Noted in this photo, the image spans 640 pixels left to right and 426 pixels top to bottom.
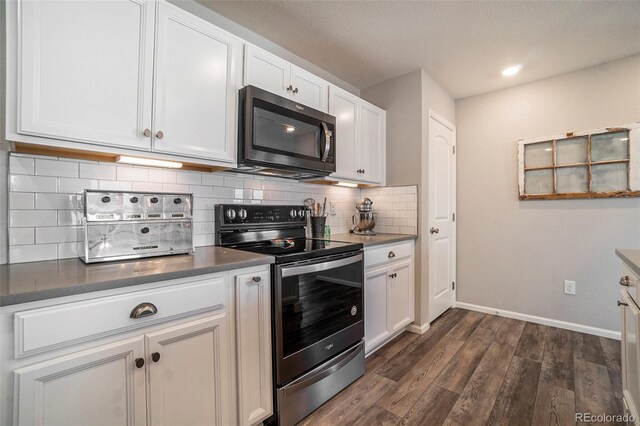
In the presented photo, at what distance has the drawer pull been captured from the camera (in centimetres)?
100

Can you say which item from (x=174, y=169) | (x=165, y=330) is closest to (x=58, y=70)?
(x=174, y=169)

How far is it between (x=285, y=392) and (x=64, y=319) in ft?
3.33

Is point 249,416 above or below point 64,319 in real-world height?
below

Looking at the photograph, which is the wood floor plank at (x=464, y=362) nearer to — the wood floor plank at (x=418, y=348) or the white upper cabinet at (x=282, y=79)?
the wood floor plank at (x=418, y=348)

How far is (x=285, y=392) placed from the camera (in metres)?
1.43

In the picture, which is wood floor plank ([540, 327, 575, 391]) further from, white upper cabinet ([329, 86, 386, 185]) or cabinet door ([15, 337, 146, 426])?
cabinet door ([15, 337, 146, 426])

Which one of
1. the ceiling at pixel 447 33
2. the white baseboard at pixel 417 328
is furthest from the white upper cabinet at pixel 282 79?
the white baseboard at pixel 417 328

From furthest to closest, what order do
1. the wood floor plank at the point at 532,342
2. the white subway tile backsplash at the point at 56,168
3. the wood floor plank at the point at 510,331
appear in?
the wood floor plank at the point at 510,331 → the wood floor plank at the point at 532,342 → the white subway tile backsplash at the point at 56,168

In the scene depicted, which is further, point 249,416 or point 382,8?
point 382,8

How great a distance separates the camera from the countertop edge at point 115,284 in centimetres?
80

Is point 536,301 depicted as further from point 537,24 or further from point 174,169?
point 174,169

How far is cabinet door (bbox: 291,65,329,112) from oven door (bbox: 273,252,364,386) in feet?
3.72

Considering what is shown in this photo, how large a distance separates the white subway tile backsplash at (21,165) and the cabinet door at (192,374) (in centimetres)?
94

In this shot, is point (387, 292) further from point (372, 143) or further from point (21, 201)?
point (21, 201)
